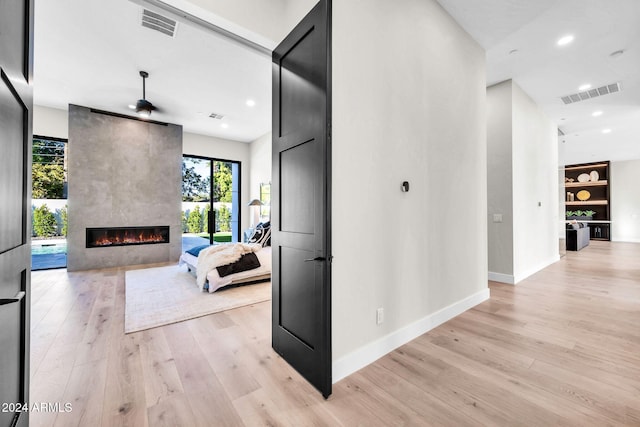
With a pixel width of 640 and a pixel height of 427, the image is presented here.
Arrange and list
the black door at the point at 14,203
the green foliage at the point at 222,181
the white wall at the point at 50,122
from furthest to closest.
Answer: the green foliage at the point at 222,181 < the white wall at the point at 50,122 < the black door at the point at 14,203

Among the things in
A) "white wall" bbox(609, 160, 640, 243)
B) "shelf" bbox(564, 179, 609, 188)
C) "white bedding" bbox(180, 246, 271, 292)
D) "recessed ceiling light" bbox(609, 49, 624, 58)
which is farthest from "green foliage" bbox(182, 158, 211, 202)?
"white wall" bbox(609, 160, 640, 243)

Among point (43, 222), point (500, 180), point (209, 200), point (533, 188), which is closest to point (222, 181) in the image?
point (209, 200)

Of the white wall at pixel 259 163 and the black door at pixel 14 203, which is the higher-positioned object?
the white wall at pixel 259 163

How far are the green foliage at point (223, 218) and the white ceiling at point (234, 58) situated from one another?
2.81 m

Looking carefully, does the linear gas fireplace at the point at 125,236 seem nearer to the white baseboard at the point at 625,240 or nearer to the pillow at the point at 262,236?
the pillow at the point at 262,236

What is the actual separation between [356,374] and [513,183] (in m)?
3.96

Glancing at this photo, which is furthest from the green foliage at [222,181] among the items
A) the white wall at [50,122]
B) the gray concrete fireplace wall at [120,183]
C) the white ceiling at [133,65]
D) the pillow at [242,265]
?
the pillow at [242,265]

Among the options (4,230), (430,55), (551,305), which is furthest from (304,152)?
(551,305)

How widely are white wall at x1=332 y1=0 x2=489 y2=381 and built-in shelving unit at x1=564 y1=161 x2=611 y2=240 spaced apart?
11365mm

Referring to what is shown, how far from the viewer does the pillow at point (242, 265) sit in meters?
3.79

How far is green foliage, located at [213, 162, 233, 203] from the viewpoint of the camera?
7.57 m

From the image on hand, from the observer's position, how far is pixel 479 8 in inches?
107

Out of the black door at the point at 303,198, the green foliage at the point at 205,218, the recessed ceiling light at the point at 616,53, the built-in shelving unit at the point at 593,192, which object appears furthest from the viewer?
the built-in shelving unit at the point at 593,192

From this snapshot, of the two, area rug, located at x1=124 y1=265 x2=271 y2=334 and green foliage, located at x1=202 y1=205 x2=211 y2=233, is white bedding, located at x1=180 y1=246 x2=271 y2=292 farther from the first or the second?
green foliage, located at x1=202 y1=205 x2=211 y2=233
